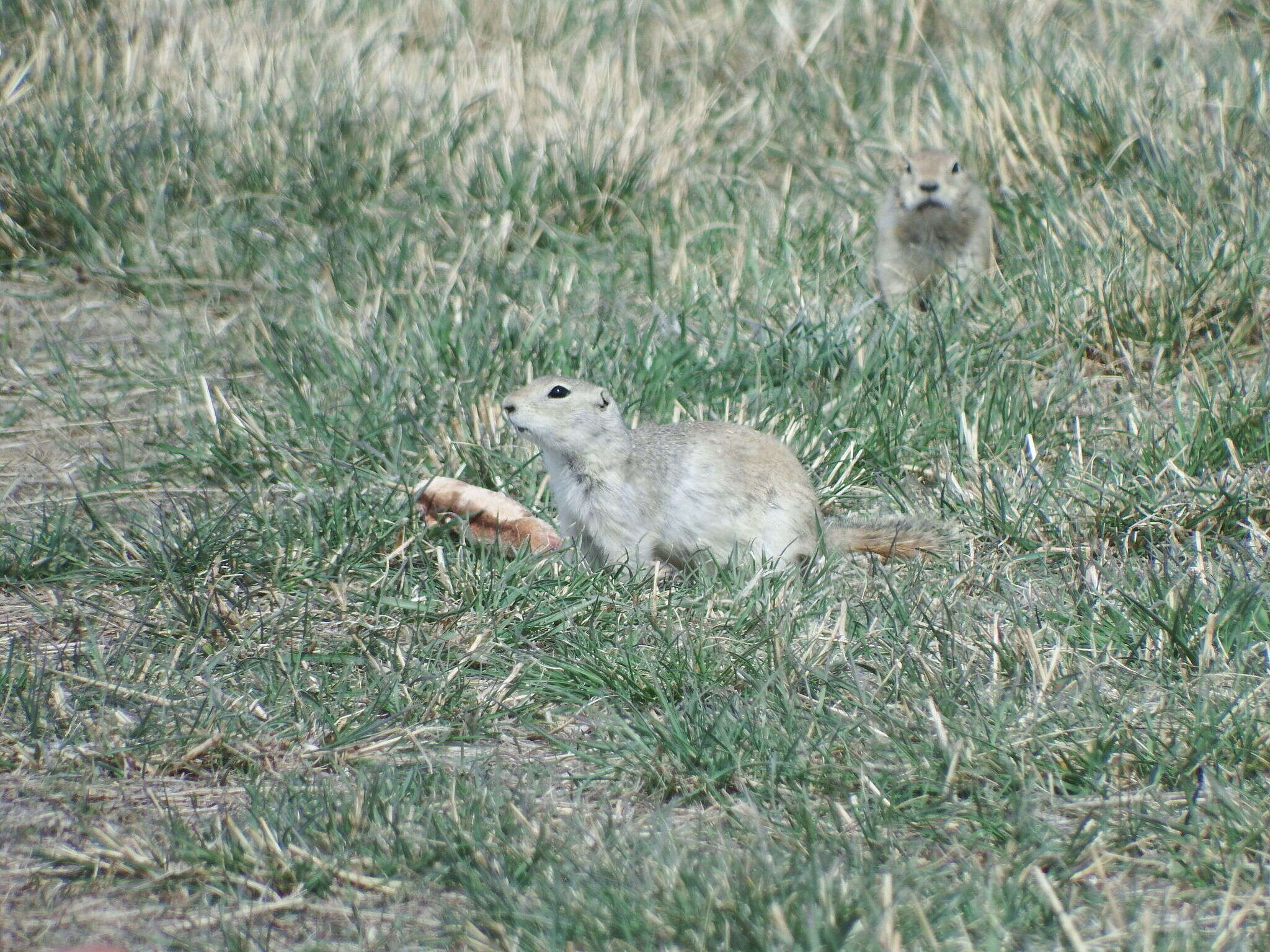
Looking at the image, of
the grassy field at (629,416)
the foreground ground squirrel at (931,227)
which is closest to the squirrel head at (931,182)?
the foreground ground squirrel at (931,227)

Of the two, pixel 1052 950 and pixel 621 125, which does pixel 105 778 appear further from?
pixel 621 125

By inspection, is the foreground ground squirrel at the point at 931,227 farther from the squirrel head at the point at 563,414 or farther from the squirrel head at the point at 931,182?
the squirrel head at the point at 563,414

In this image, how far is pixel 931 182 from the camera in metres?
5.46

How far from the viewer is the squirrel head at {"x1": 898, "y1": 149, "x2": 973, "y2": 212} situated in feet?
17.9

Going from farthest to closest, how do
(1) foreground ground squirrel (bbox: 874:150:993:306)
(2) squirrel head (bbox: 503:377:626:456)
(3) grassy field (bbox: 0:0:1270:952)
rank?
(1) foreground ground squirrel (bbox: 874:150:993:306) < (2) squirrel head (bbox: 503:377:626:456) < (3) grassy field (bbox: 0:0:1270:952)

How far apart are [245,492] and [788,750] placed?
194 centimetres

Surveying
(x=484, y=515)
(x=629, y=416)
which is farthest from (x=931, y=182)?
(x=484, y=515)

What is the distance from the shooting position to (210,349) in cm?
507

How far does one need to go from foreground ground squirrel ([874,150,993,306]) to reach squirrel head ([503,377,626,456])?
1.93 m

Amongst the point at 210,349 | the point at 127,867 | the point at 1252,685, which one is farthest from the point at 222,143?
the point at 1252,685

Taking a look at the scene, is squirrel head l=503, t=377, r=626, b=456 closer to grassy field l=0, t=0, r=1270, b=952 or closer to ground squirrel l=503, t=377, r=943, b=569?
ground squirrel l=503, t=377, r=943, b=569

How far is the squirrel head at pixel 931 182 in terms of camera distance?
545 cm

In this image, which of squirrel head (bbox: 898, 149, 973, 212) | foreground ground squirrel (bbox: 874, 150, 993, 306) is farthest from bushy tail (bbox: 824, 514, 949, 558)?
squirrel head (bbox: 898, 149, 973, 212)

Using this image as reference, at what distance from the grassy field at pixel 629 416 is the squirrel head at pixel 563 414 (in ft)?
1.07
